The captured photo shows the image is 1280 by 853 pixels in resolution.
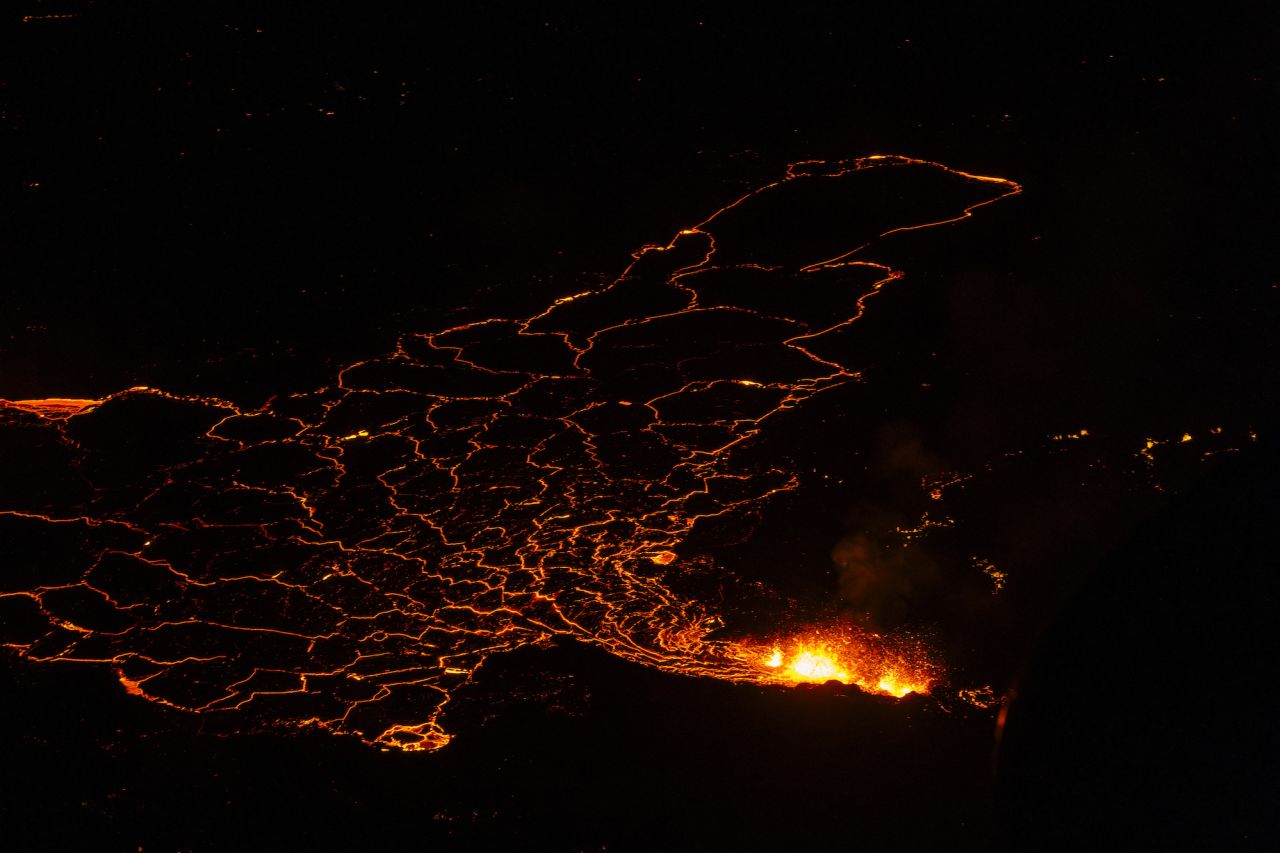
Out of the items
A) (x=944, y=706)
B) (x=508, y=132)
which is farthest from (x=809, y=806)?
(x=508, y=132)

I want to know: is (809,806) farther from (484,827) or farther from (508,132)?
(508,132)

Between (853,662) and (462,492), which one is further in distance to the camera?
(853,662)

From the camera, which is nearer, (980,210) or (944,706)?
(980,210)

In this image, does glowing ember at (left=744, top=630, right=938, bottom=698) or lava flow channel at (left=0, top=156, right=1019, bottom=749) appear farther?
glowing ember at (left=744, top=630, right=938, bottom=698)

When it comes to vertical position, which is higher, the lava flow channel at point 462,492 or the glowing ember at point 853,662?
the lava flow channel at point 462,492

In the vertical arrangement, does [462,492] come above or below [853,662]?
above

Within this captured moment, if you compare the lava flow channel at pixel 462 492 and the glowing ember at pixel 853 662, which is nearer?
the lava flow channel at pixel 462 492

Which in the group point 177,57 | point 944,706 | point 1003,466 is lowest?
point 944,706

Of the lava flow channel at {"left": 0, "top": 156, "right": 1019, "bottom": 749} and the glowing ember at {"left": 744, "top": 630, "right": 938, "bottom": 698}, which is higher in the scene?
the lava flow channel at {"left": 0, "top": 156, "right": 1019, "bottom": 749}
